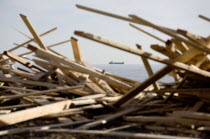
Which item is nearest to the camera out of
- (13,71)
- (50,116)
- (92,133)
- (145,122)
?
(92,133)

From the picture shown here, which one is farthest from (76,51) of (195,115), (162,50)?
(195,115)

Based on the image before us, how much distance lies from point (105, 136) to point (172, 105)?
4.81 ft

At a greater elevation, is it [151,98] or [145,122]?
[151,98]

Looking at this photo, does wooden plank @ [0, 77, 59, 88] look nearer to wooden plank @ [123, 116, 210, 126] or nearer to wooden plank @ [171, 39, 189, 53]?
wooden plank @ [123, 116, 210, 126]

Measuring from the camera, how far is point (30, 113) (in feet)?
11.0

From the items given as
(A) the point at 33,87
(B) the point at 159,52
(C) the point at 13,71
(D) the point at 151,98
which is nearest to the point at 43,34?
(C) the point at 13,71

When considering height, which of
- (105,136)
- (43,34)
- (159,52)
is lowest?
(105,136)

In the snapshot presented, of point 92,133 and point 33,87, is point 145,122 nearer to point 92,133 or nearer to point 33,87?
point 92,133

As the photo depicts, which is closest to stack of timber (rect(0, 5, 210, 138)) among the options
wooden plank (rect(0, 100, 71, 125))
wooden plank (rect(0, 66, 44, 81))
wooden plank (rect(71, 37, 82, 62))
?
wooden plank (rect(0, 100, 71, 125))

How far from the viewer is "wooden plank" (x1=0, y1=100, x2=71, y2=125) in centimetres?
304

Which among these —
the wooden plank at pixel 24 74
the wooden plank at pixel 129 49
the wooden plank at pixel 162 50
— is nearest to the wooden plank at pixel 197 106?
the wooden plank at pixel 129 49

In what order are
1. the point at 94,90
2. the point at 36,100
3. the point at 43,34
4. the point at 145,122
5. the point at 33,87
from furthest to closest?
the point at 43,34 → the point at 33,87 → the point at 94,90 → the point at 36,100 → the point at 145,122

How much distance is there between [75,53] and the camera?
6352mm

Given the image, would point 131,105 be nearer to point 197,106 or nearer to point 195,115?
point 197,106
